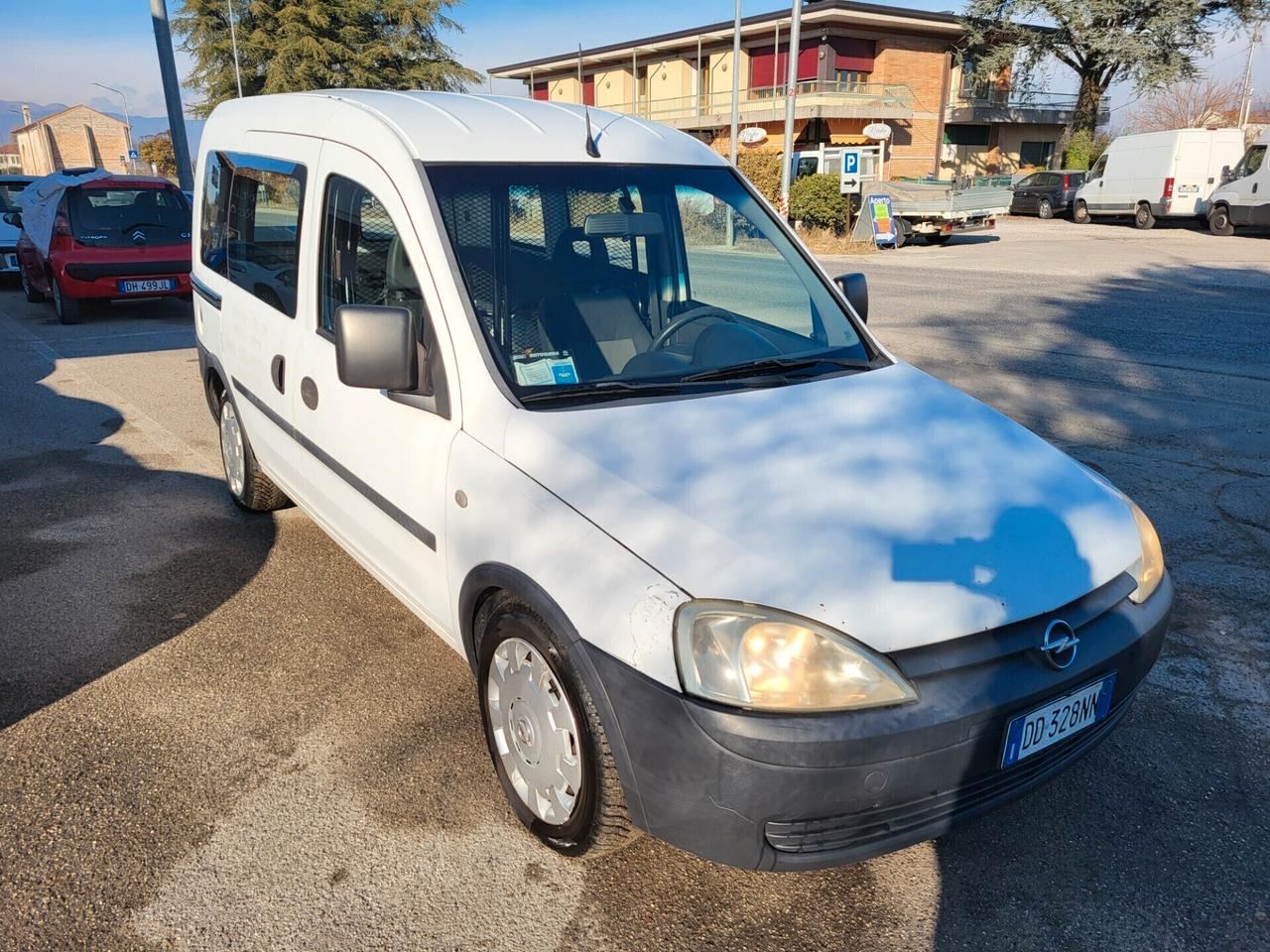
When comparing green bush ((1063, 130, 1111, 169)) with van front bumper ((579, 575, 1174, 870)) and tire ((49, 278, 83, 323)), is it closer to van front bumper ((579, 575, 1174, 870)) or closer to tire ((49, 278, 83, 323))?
tire ((49, 278, 83, 323))

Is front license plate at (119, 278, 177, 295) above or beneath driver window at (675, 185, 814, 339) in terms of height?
beneath

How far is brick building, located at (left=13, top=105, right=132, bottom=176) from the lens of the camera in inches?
3457

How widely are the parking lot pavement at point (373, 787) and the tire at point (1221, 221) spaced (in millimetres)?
22269

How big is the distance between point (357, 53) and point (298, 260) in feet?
141

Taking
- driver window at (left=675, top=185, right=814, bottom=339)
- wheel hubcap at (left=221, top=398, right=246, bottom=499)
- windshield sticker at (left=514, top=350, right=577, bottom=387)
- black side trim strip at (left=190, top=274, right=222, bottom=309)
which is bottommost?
wheel hubcap at (left=221, top=398, right=246, bottom=499)

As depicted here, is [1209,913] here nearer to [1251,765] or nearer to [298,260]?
[1251,765]

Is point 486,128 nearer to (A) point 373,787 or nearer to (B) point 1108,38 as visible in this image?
(A) point 373,787

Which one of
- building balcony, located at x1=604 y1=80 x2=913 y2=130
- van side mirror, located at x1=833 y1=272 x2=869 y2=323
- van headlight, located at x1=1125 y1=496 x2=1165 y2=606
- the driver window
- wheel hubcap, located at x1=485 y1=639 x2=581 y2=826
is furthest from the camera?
building balcony, located at x1=604 y1=80 x2=913 y2=130

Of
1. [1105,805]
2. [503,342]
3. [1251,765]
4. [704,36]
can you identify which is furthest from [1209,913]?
[704,36]

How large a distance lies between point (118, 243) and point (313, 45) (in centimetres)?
3289

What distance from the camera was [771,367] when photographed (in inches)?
127

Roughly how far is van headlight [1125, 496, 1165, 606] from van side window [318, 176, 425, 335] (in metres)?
2.19

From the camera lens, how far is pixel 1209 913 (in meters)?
2.48

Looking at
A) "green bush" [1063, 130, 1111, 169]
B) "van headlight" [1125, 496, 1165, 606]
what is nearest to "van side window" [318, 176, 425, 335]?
"van headlight" [1125, 496, 1165, 606]
